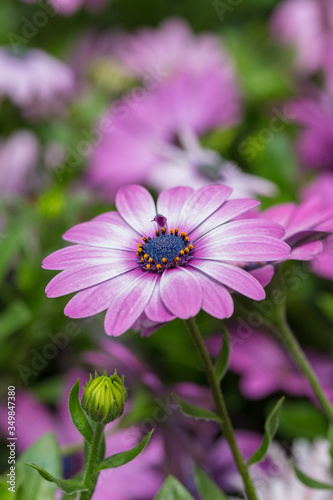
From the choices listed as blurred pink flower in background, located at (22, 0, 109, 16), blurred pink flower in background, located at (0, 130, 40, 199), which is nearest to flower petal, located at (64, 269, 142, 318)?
blurred pink flower in background, located at (0, 130, 40, 199)

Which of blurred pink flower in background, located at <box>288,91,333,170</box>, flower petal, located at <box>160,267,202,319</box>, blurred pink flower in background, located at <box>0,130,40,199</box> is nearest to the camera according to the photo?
flower petal, located at <box>160,267,202,319</box>

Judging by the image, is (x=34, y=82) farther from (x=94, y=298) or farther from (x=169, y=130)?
(x=94, y=298)

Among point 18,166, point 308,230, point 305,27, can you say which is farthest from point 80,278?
point 305,27

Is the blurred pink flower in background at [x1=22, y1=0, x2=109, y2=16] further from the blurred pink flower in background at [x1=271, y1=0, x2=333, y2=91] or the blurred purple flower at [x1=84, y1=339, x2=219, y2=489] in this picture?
the blurred purple flower at [x1=84, y1=339, x2=219, y2=489]

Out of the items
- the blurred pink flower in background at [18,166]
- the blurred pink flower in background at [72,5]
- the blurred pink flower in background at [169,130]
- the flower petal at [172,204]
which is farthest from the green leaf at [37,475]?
the blurred pink flower in background at [72,5]

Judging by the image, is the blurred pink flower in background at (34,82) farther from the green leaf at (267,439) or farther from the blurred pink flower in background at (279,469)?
the green leaf at (267,439)

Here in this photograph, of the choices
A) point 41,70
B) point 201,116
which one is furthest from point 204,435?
point 41,70
